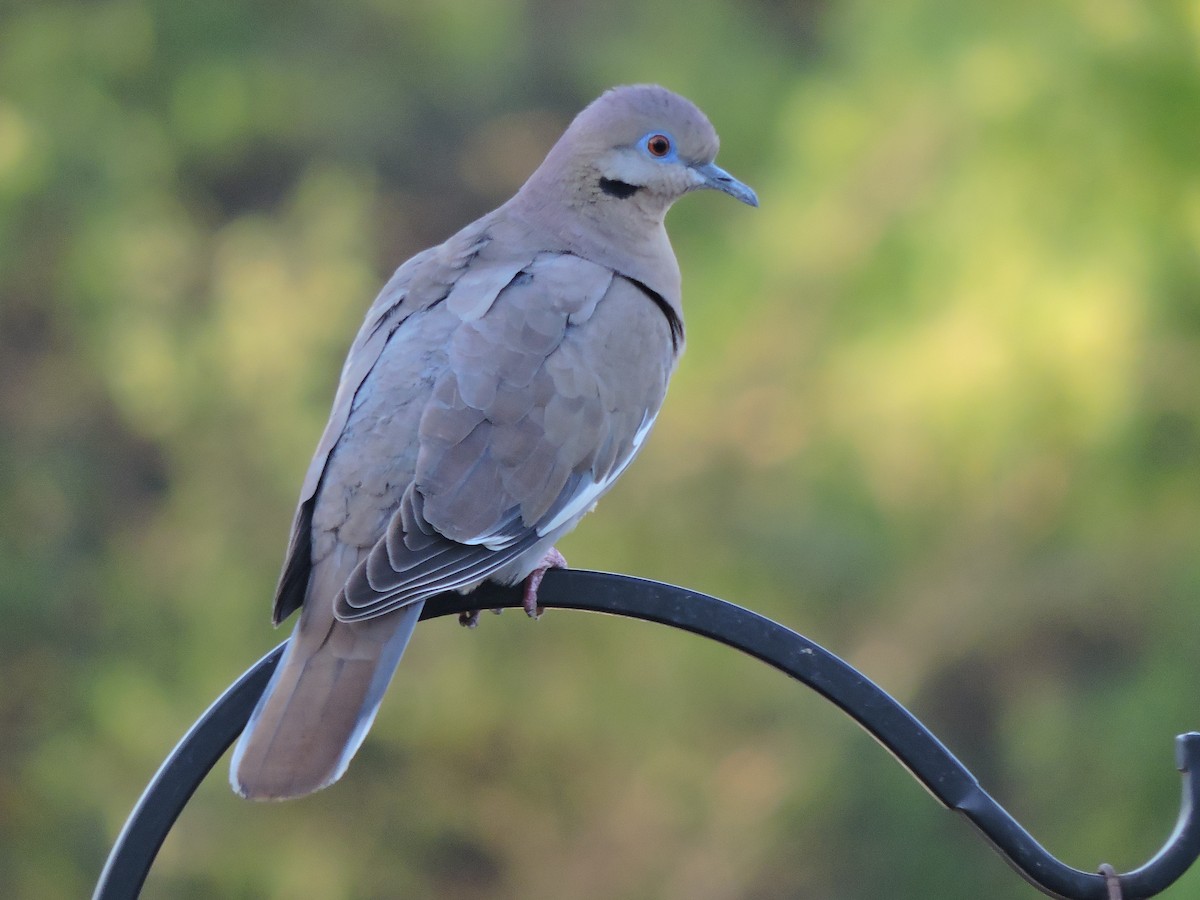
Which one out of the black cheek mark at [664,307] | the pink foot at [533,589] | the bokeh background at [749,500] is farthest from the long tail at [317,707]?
the bokeh background at [749,500]

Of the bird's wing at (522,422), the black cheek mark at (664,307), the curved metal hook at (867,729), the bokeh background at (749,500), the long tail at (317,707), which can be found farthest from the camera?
the bokeh background at (749,500)

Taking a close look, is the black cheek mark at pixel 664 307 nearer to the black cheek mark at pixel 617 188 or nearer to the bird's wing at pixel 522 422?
the bird's wing at pixel 522 422

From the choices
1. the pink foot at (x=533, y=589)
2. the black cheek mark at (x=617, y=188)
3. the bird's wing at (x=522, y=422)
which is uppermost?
the black cheek mark at (x=617, y=188)

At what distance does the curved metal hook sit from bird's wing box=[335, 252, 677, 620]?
13.9 inches

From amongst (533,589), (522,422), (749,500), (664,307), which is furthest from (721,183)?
(749,500)

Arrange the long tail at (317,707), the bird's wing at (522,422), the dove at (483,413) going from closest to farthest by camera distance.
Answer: the long tail at (317,707) < the dove at (483,413) < the bird's wing at (522,422)

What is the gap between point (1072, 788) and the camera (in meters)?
5.01

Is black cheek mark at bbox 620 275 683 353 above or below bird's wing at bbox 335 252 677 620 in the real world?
above

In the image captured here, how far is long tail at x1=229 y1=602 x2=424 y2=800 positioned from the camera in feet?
6.22

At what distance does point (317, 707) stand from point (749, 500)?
3.70m

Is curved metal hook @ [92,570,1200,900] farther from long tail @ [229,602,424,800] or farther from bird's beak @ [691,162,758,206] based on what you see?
bird's beak @ [691,162,758,206]

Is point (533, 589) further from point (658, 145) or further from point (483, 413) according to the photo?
point (658, 145)

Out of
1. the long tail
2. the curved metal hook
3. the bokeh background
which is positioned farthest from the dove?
the bokeh background

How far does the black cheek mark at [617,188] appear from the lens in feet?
9.61
